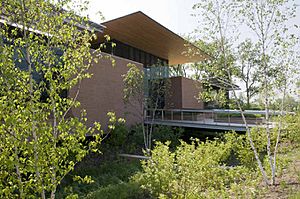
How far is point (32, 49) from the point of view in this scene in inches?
125

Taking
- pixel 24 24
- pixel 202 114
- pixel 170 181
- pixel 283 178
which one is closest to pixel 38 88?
pixel 24 24

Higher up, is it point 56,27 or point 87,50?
point 56,27

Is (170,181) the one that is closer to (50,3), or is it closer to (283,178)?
(283,178)

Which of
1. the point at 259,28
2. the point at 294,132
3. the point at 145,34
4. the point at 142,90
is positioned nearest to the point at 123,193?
the point at 259,28

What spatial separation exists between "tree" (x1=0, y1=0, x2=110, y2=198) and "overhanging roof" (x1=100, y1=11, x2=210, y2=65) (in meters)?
8.70

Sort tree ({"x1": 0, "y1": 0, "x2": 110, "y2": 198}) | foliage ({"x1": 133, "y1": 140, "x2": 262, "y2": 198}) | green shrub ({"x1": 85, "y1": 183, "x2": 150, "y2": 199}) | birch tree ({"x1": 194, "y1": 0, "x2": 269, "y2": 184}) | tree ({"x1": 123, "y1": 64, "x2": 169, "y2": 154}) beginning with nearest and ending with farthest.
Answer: tree ({"x1": 0, "y1": 0, "x2": 110, "y2": 198})
foliage ({"x1": 133, "y1": 140, "x2": 262, "y2": 198})
birch tree ({"x1": 194, "y1": 0, "x2": 269, "y2": 184})
green shrub ({"x1": 85, "y1": 183, "x2": 150, "y2": 199})
tree ({"x1": 123, "y1": 64, "x2": 169, "y2": 154})

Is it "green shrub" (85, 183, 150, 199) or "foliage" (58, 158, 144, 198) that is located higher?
"green shrub" (85, 183, 150, 199)

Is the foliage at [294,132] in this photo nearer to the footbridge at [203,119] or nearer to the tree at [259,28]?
the footbridge at [203,119]

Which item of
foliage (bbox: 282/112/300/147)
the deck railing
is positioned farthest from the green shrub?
the deck railing

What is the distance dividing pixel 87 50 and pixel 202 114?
550 inches

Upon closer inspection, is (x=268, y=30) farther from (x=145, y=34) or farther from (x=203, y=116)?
(x=145, y=34)

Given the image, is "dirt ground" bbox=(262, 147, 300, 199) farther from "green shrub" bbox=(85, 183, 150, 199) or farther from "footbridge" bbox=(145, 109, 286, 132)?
"footbridge" bbox=(145, 109, 286, 132)

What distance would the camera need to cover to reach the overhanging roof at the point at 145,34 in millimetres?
14391

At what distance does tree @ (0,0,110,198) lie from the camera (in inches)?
112
